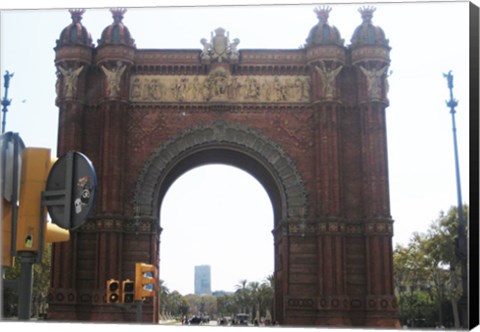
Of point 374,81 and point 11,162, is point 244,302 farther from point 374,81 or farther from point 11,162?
point 11,162

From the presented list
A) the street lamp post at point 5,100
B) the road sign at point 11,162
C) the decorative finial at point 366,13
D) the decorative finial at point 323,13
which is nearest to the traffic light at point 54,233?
the road sign at point 11,162

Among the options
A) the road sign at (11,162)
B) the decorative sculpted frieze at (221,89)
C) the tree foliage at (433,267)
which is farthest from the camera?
the tree foliage at (433,267)

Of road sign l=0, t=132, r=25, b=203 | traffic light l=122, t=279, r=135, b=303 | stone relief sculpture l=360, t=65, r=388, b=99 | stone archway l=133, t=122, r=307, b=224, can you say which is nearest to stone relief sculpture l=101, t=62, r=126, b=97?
stone archway l=133, t=122, r=307, b=224

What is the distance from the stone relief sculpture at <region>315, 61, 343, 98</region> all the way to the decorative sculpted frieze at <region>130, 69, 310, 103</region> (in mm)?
962

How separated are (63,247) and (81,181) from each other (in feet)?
89.5

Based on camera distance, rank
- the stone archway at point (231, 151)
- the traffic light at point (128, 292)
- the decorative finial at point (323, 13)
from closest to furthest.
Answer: the traffic light at point (128, 292) → the stone archway at point (231, 151) → the decorative finial at point (323, 13)

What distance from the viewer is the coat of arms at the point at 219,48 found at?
34.3 meters

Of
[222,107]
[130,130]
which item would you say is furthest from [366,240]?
[130,130]

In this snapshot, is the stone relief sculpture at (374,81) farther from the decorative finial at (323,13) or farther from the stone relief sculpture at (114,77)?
the stone relief sculpture at (114,77)

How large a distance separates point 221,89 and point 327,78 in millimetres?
5052

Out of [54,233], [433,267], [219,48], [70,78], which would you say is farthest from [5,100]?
[433,267]

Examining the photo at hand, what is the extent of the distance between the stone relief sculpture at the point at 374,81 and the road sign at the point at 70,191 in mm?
28804

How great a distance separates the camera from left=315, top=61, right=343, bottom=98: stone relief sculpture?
33.5 metres

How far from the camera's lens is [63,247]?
32.0 m
